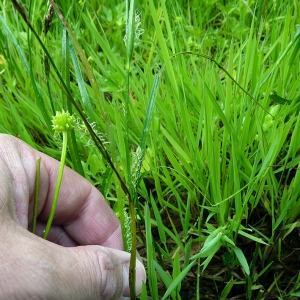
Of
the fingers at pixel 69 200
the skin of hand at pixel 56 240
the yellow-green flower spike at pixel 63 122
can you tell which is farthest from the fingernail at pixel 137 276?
the yellow-green flower spike at pixel 63 122

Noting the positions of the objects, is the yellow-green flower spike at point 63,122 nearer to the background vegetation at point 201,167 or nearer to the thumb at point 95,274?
the background vegetation at point 201,167

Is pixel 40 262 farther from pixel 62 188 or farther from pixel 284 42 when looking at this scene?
pixel 284 42

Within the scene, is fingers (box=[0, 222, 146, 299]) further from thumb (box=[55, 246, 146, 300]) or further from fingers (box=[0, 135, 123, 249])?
fingers (box=[0, 135, 123, 249])

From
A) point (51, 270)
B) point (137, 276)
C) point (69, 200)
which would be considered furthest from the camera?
point (69, 200)

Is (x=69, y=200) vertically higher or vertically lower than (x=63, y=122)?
lower

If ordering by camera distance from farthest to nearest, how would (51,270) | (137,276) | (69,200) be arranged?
(69,200) < (137,276) < (51,270)

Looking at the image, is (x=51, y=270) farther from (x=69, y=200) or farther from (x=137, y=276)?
(x=69, y=200)

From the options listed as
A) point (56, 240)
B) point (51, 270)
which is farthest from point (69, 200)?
point (51, 270)
